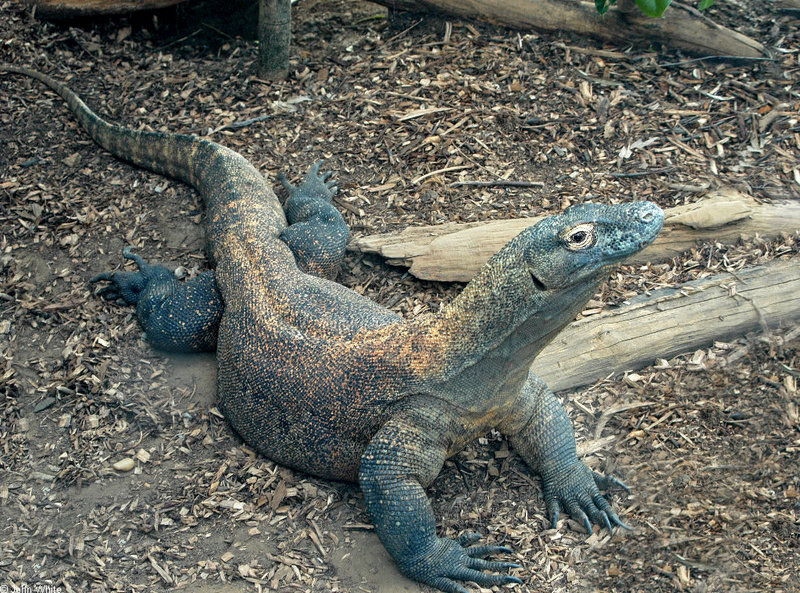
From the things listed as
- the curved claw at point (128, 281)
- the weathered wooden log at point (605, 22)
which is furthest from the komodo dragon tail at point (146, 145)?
the weathered wooden log at point (605, 22)

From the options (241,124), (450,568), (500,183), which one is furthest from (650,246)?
(241,124)

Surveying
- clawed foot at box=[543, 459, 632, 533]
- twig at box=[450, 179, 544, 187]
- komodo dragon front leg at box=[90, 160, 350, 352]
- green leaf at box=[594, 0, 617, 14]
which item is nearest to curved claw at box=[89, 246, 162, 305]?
komodo dragon front leg at box=[90, 160, 350, 352]

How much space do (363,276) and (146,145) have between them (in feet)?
7.27

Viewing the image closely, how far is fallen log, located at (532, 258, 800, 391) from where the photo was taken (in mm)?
5258

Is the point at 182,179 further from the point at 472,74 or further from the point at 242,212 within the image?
the point at 472,74

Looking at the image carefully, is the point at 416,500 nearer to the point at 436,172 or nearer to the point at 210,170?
the point at 436,172

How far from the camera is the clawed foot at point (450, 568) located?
4371 millimetres

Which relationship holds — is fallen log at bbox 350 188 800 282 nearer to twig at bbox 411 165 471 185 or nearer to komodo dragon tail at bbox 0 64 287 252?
twig at bbox 411 165 471 185

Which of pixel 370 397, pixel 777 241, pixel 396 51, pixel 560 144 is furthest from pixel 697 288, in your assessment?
pixel 396 51

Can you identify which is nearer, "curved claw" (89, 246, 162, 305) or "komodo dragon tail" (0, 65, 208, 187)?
"curved claw" (89, 246, 162, 305)

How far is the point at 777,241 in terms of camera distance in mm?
5781

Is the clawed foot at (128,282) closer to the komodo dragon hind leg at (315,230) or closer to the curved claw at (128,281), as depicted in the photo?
the curved claw at (128,281)

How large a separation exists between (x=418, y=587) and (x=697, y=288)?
262 cm

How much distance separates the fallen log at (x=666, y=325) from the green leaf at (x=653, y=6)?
2.40 metres
